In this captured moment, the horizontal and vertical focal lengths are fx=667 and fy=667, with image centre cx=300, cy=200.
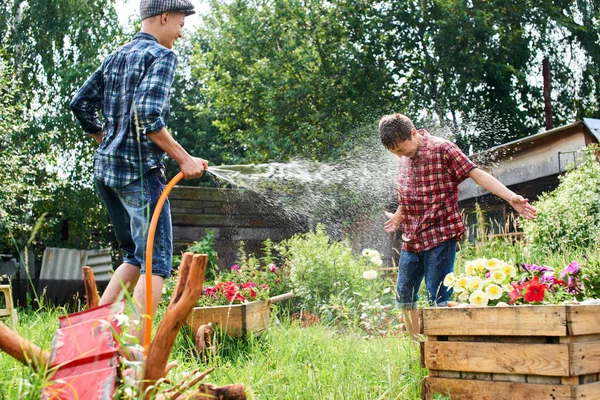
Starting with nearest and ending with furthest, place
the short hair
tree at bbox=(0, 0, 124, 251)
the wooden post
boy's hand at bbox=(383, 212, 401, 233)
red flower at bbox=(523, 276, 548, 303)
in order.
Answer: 1. red flower at bbox=(523, 276, 548, 303)
2. the short hair
3. boy's hand at bbox=(383, 212, 401, 233)
4. tree at bbox=(0, 0, 124, 251)
5. the wooden post

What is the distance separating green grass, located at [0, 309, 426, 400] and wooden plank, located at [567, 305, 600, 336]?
2.47 ft

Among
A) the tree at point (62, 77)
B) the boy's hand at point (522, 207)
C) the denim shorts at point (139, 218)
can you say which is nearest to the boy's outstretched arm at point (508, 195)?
the boy's hand at point (522, 207)

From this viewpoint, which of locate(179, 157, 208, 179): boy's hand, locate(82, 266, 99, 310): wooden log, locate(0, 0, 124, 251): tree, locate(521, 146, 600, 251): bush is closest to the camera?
locate(82, 266, 99, 310): wooden log

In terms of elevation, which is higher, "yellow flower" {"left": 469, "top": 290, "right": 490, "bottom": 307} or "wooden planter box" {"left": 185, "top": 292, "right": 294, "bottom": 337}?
"yellow flower" {"left": 469, "top": 290, "right": 490, "bottom": 307}

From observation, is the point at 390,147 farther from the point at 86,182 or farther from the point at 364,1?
the point at 364,1

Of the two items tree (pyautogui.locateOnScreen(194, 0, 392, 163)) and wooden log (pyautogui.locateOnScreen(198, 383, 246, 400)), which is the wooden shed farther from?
wooden log (pyautogui.locateOnScreen(198, 383, 246, 400))

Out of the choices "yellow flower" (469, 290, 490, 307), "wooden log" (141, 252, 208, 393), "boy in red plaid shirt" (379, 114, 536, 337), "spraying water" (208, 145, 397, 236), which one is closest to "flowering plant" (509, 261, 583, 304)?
"yellow flower" (469, 290, 490, 307)

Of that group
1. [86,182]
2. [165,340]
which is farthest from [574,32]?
[165,340]

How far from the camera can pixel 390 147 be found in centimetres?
Result: 394

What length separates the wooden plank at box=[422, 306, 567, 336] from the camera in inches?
102

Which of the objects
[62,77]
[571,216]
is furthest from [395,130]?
[62,77]

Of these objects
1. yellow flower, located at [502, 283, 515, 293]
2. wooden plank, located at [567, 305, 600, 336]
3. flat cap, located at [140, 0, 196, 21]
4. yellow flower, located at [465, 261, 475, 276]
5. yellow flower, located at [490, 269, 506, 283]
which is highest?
flat cap, located at [140, 0, 196, 21]

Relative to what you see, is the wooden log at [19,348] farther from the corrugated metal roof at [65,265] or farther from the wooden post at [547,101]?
the wooden post at [547,101]

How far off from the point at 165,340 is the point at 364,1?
1688cm
